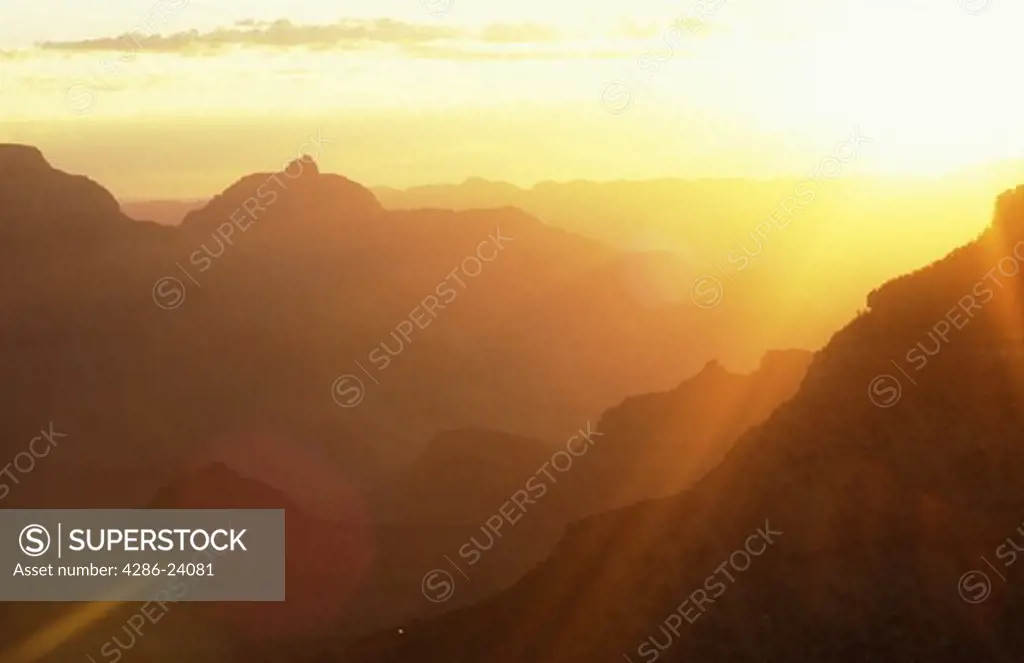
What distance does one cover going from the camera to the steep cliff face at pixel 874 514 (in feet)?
70.4

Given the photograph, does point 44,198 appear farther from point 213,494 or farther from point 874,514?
point 874,514

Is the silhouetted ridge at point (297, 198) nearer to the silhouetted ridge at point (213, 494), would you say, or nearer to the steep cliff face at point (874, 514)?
the silhouetted ridge at point (213, 494)

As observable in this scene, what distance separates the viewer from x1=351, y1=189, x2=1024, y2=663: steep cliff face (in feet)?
70.4

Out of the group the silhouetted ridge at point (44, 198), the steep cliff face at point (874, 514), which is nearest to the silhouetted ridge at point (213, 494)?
the silhouetted ridge at point (44, 198)

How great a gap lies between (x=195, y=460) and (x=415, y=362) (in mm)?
14744

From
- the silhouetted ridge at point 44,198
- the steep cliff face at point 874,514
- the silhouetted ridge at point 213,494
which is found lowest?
the steep cliff face at point 874,514

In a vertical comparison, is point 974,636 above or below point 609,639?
below

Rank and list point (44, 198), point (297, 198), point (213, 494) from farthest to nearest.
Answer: point (297, 198) < point (44, 198) < point (213, 494)

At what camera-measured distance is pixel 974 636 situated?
21125 mm

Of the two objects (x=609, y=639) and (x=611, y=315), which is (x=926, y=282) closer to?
(x=609, y=639)

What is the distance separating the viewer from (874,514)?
22266 millimetres

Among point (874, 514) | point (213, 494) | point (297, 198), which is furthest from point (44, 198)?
point (874, 514)

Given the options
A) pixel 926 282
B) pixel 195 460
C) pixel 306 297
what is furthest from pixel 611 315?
pixel 926 282

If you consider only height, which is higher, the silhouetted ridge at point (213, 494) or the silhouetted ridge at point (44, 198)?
the silhouetted ridge at point (44, 198)
